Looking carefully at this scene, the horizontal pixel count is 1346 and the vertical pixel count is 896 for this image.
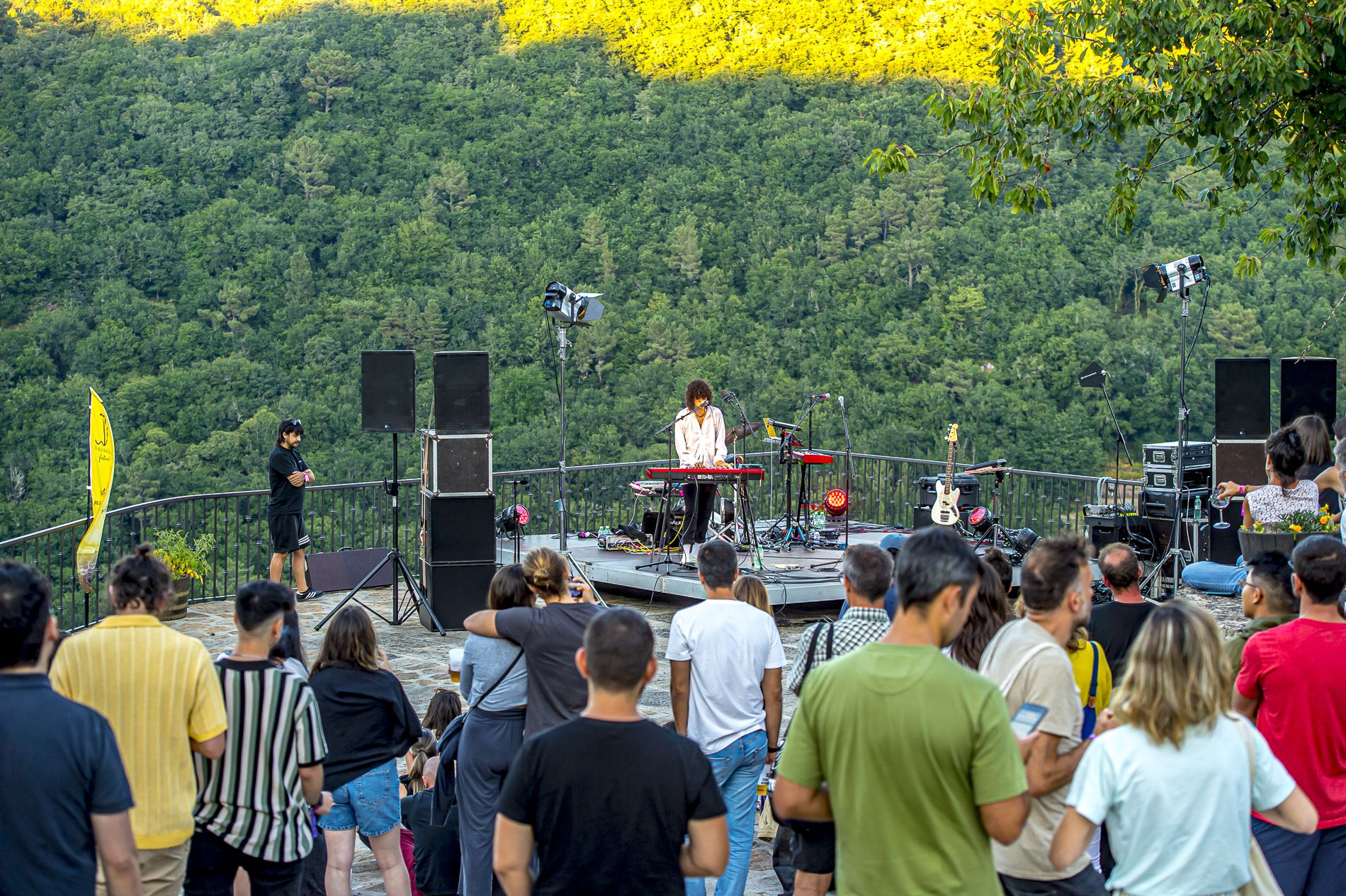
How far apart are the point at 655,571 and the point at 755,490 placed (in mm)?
5999

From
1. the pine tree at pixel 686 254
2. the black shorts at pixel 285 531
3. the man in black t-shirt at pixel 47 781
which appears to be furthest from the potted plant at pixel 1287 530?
the pine tree at pixel 686 254

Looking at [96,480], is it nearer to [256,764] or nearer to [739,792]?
[256,764]

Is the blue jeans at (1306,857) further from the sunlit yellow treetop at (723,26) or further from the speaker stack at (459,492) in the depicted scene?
the sunlit yellow treetop at (723,26)

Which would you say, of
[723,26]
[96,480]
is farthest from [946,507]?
[723,26]

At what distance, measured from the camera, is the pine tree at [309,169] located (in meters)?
36.5

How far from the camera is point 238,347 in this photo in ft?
104

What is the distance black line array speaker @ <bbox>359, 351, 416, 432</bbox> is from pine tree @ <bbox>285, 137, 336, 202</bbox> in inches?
1105

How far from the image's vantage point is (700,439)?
33.7 ft

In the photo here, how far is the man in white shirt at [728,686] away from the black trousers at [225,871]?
4.46ft

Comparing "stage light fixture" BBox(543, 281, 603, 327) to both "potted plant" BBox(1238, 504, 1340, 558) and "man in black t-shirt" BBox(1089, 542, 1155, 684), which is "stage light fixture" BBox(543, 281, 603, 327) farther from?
"man in black t-shirt" BBox(1089, 542, 1155, 684)

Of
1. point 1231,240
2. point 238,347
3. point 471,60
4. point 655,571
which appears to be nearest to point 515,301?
point 238,347

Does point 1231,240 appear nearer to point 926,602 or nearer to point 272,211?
point 272,211

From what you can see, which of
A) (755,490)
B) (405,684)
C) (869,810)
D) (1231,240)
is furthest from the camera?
(1231,240)

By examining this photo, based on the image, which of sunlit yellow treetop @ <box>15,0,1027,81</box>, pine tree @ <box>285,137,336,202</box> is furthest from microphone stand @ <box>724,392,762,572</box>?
sunlit yellow treetop @ <box>15,0,1027,81</box>
